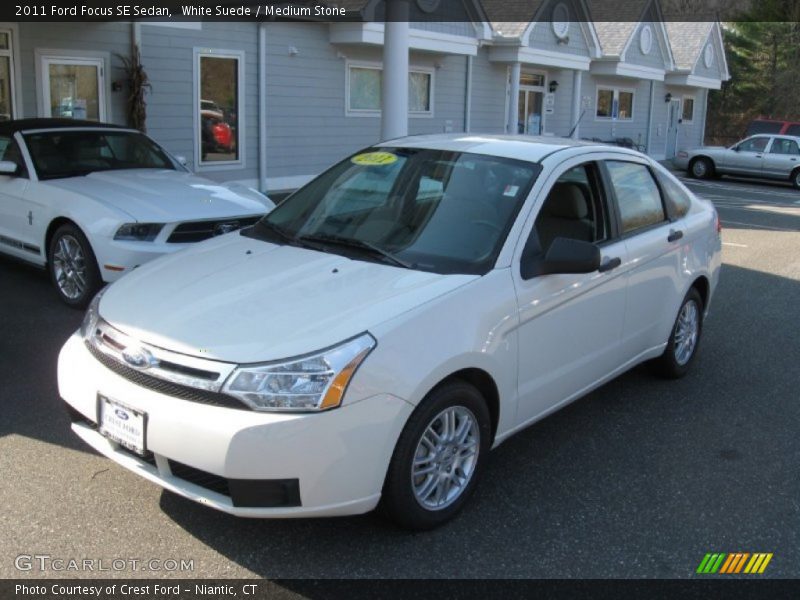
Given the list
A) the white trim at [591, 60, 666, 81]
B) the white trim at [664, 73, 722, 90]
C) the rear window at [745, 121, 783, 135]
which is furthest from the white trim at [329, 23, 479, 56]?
the rear window at [745, 121, 783, 135]

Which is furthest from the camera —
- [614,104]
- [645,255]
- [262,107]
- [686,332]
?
[614,104]

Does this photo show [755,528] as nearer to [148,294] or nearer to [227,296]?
[227,296]

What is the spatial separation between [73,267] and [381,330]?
4.46 m

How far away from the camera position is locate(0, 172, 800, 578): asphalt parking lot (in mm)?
3359

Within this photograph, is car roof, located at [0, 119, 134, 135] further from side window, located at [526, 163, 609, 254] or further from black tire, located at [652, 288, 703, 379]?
black tire, located at [652, 288, 703, 379]

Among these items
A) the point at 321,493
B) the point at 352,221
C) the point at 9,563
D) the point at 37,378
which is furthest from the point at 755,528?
the point at 37,378

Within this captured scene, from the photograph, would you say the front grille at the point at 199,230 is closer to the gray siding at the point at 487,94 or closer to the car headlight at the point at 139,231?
the car headlight at the point at 139,231

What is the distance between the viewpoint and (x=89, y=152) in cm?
776

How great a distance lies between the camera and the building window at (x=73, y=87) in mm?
11820

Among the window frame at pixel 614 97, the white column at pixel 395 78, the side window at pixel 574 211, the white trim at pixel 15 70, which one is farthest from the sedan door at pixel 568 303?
the window frame at pixel 614 97

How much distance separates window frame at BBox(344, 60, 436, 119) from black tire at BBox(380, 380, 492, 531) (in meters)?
13.5

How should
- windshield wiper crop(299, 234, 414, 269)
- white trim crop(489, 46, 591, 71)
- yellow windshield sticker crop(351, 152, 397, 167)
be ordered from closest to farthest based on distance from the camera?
1. windshield wiper crop(299, 234, 414, 269)
2. yellow windshield sticker crop(351, 152, 397, 167)
3. white trim crop(489, 46, 591, 71)

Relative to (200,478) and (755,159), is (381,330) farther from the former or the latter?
(755,159)

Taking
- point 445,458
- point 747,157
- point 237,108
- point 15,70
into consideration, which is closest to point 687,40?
point 747,157
